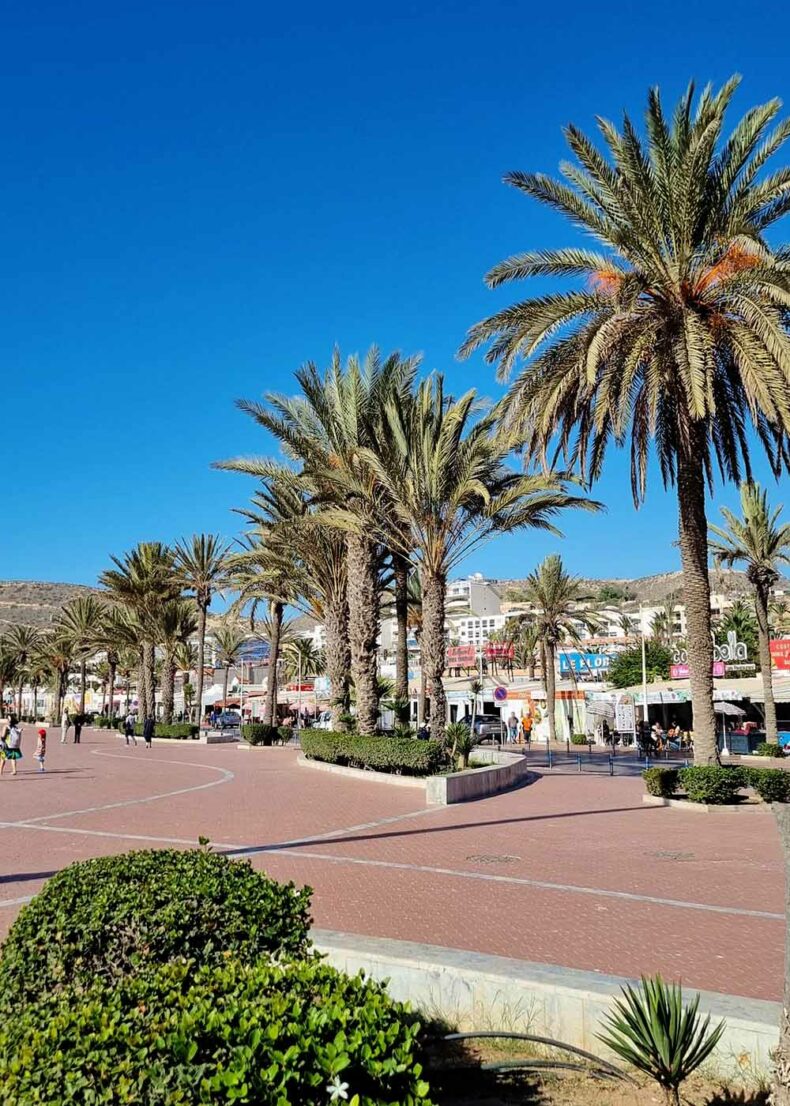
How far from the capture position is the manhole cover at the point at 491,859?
10633 millimetres

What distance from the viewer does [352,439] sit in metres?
23.5

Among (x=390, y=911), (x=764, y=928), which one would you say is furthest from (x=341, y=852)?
(x=764, y=928)

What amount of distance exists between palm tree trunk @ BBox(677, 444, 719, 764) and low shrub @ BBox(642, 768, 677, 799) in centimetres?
83

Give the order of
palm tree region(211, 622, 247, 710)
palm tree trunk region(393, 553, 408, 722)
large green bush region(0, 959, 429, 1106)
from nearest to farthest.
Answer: large green bush region(0, 959, 429, 1106)
palm tree trunk region(393, 553, 408, 722)
palm tree region(211, 622, 247, 710)

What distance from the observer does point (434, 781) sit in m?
16.7

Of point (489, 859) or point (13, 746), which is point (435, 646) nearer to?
point (489, 859)

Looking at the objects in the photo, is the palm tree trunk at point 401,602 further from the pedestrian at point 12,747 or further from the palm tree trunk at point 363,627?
the pedestrian at point 12,747

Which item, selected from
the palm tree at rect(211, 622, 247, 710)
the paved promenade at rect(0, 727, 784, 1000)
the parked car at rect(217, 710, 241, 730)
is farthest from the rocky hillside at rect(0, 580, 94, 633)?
the paved promenade at rect(0, 727, 784, 1000)

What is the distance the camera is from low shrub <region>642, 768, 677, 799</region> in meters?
16.7

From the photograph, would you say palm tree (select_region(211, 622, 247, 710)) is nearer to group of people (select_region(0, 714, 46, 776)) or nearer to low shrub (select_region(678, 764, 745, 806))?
group of people (select_region(0, 714, 46, 776))

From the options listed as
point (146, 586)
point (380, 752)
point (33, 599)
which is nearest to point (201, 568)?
point (146, 586)

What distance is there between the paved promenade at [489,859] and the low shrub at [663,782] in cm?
62

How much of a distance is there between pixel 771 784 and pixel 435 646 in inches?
305

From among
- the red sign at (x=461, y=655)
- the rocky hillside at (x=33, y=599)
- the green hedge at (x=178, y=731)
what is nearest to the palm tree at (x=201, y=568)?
the green hedge at (x=178, y=731)
